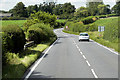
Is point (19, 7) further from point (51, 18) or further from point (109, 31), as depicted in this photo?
point (109, 31)

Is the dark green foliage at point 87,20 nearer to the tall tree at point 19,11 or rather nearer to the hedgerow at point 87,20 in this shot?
the hedgerow at point 87,20

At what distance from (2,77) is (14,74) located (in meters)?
0.83

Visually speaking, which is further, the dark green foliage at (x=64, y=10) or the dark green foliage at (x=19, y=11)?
the dark green foliage at (x=64, y=10)

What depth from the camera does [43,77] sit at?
1002 centimetres

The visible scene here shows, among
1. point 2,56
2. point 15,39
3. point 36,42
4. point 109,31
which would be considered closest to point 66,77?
point 2,56

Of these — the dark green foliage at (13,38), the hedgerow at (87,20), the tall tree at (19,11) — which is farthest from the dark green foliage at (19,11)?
the dark green foliage at (13,38)

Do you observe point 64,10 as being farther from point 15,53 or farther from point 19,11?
point 15,53

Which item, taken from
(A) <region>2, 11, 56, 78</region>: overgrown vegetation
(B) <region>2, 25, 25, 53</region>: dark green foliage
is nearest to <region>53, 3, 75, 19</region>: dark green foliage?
(A) <region>2, 11, 56, 78</region>: overgrown vegetation

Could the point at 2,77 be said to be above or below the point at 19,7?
below

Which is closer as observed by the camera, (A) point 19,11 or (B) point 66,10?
(A) point 19,11

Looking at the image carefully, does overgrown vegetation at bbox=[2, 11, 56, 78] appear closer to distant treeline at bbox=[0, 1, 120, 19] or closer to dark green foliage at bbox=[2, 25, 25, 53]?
dark green foliage at bbox=[2, 25, 25, 53]

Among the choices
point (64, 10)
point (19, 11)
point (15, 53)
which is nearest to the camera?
point (15, 53)

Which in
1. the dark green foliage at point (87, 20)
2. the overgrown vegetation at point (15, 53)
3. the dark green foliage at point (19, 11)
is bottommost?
the overgrown vegetation at point (15, 53)

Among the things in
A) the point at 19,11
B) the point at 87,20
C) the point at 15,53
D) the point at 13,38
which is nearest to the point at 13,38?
the point at 13,38
